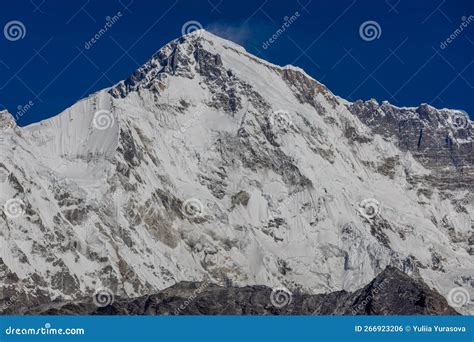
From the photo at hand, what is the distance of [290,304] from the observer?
19638cm

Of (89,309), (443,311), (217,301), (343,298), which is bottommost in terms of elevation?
(89,309)

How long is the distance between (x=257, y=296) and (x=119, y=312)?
32.3m

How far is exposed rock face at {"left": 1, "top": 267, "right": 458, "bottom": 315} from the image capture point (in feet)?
538

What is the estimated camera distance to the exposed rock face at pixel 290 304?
163875mm
